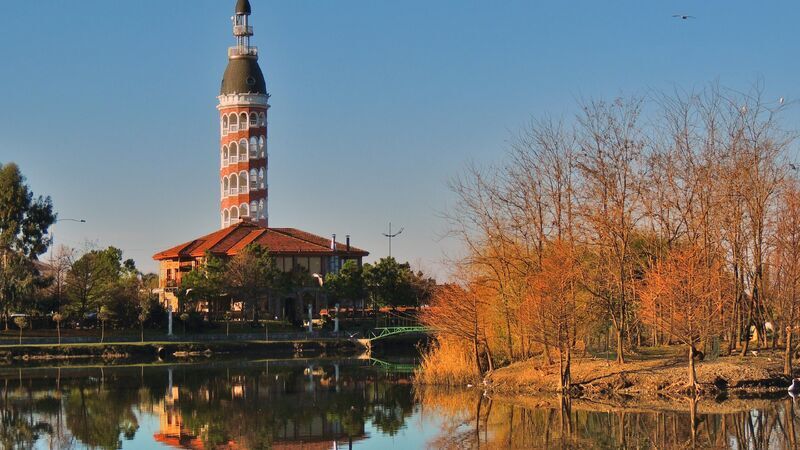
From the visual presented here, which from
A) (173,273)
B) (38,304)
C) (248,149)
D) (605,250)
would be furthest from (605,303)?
(248,149)

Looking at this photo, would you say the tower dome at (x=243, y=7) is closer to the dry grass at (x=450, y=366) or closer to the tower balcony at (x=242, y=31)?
the tower balcony at (x=242, y=31)

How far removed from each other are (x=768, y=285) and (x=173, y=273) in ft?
238

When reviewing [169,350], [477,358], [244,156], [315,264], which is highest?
[244,156]

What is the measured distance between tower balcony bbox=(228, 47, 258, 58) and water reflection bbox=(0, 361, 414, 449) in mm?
65359

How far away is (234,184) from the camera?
12531 cm

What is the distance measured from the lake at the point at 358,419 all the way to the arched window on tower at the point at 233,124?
A: 235ft

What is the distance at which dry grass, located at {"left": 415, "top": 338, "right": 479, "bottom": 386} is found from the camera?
1849 inches

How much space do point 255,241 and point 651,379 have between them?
233 feet

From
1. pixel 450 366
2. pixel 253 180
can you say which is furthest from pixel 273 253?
pixel 450 366

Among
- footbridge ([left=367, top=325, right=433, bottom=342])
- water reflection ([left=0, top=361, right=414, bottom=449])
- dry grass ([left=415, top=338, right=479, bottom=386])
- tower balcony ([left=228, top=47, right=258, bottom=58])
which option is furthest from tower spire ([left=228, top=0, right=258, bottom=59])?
dry grass ([left=415, top=338, right=479, bottom=386])

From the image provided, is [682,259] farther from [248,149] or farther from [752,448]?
[248,149]

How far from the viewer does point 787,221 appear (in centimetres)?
4409

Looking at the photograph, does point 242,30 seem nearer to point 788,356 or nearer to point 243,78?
point 243,78

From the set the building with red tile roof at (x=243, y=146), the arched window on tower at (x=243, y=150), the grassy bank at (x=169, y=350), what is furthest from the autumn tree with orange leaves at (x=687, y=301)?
the arched window on tower at (x=243, y=150)
